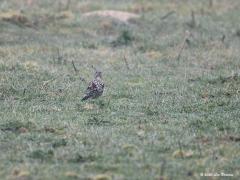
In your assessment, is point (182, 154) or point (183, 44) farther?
point (183, 44)

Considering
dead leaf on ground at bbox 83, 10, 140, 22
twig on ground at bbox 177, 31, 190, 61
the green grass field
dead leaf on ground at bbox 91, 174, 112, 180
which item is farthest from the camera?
dead leaf on ground at bbox 83, 10, 140, 22

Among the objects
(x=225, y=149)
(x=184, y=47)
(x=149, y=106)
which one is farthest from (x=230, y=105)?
(x=184, y=47)

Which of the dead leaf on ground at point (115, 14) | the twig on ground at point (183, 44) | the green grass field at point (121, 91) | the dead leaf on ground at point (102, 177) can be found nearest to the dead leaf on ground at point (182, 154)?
the green grass field at point (121, 91)

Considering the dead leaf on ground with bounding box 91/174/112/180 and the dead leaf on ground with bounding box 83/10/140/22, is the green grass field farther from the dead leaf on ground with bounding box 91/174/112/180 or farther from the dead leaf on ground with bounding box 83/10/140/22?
the dead leaf on ground with bounding box 83/10/140/22

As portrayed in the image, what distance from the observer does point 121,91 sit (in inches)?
734

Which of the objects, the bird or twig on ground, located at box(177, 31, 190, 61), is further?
twig on ground, located at box(177, 31, 190, 61)

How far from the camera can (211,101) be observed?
17.1 m

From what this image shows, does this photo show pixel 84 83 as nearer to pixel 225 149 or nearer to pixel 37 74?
pixel 37 74

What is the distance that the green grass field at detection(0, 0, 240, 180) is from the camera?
12.2 meters

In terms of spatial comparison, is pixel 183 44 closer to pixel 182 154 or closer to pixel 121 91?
pixel 121 91

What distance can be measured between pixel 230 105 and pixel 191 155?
439 centimetres

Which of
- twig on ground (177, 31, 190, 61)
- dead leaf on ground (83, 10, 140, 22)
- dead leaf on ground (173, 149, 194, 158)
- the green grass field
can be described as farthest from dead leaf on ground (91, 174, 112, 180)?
dead leaf on ground (83, 10, 140, 22)

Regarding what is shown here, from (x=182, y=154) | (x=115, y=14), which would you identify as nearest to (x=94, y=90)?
(x=182, y=154)

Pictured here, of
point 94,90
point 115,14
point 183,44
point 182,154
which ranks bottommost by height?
point 182,154
